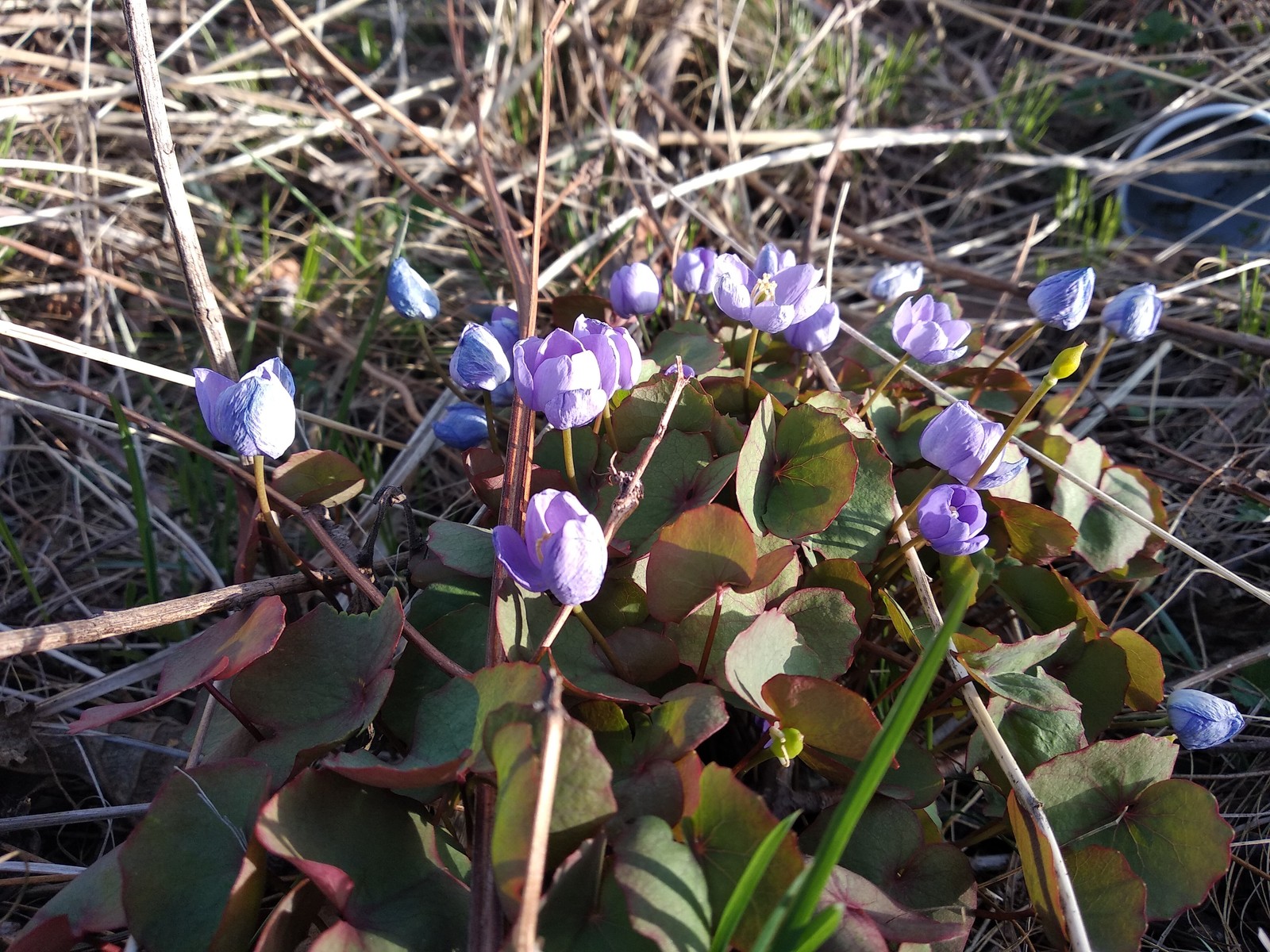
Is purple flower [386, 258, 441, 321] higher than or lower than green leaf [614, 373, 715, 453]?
higher

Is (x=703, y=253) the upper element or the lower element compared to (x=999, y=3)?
lower

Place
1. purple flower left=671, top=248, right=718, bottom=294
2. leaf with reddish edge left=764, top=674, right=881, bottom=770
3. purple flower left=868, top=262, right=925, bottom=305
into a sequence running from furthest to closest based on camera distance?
purple flower left=868, top=262, right=925, bottom=305 → purple flower left=671, top=248, right=718, bottom=294 → leaf with reddish edge left=764, top=674, right=881, bottom=770

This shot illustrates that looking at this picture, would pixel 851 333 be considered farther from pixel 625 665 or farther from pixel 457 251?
pixel 457 251

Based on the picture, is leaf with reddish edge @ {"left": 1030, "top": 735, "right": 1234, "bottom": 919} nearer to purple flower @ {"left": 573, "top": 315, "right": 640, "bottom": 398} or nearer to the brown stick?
purple flower @ {"left": 573, "top": 315, "right": 640, "bottom": 398}

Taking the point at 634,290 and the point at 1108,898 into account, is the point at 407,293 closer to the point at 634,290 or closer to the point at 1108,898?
the point at 634,290

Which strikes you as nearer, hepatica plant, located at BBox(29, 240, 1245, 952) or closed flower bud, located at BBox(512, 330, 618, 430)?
hepatica plant, located at BBox(29, 240, 1245, 952)

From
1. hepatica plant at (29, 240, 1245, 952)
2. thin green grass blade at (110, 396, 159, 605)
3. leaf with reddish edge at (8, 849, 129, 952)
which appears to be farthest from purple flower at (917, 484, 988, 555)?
thin green grass blade at (110, 396, 159, 605)

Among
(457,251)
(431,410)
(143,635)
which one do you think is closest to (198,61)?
(457,251)

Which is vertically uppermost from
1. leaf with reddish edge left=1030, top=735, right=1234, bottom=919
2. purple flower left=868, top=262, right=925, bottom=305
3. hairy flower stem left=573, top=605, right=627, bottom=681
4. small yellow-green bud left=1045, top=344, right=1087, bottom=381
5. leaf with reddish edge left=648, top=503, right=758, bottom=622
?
small yellow-green bud left=1045, top=344, right=1087, bottom=381
